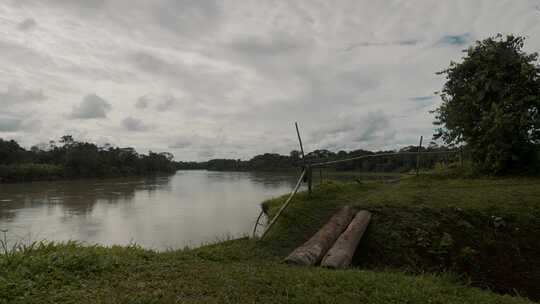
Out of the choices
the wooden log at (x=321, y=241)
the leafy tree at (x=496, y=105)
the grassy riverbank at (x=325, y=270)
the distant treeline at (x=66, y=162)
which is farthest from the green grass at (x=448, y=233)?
the distant treeline at (x=66, y=162)

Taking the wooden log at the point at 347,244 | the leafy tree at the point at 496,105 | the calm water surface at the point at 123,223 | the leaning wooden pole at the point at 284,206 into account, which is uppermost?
the leafy tree at the point at 496,105

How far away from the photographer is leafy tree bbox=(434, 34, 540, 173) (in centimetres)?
813

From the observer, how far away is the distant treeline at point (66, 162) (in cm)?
3612

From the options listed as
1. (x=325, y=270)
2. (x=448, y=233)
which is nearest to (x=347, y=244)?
(x=325, y=270)

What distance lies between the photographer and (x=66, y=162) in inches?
1655

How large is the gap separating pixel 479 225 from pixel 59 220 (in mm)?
14071

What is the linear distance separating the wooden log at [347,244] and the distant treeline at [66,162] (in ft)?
138

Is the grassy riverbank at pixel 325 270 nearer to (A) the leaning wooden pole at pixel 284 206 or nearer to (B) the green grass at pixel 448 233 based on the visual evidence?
(B) the green grass at pixel 448 233

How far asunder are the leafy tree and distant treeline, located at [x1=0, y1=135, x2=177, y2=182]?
1691 inches

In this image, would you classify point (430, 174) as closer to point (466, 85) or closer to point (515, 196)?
point (466, 85)

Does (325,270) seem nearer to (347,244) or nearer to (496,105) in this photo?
(347,244)

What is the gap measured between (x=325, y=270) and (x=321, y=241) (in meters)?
1.06

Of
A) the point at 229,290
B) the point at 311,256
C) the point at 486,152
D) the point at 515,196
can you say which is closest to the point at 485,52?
the point at 486,152

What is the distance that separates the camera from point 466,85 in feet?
30.7
